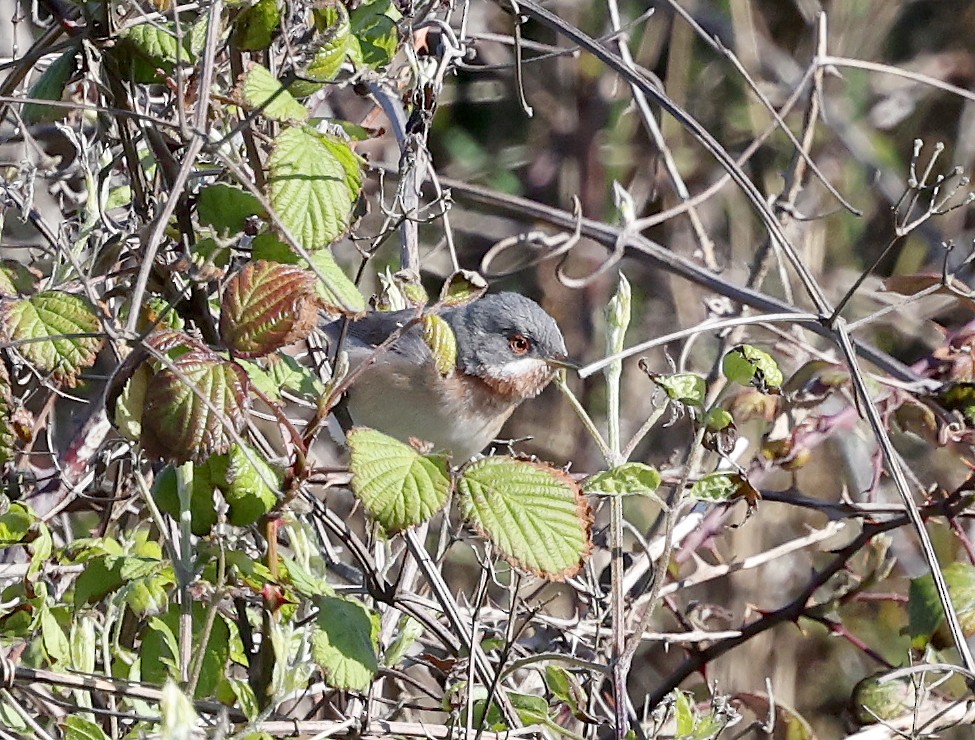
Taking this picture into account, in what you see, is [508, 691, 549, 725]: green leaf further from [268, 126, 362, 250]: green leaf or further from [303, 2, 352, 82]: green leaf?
[303, 2, 352, 82]: green leaf

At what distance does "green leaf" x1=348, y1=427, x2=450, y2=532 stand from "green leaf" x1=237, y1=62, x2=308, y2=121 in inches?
18.6

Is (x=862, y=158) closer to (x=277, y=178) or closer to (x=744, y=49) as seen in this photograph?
(x=744, y=49)

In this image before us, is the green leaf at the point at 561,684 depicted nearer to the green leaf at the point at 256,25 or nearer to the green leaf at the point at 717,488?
the green leaf at the point at 717,488

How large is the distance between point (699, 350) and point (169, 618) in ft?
14.3

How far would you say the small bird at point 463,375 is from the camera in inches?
132

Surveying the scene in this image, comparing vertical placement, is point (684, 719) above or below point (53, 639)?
below

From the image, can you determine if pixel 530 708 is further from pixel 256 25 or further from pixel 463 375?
pixel 463 375

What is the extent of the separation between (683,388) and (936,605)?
0.89 m

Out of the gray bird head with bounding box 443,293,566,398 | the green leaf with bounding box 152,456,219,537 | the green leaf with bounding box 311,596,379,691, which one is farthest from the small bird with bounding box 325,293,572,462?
the green leaf with bounding box 311,596,379,691

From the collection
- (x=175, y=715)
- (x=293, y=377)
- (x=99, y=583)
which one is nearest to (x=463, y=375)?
(x=293, y=377)

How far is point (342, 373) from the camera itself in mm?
1835

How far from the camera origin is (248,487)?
1.75 m

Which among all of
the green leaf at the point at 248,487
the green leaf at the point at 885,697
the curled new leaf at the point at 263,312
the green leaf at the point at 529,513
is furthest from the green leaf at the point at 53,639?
the green leaf at the point at 885,697

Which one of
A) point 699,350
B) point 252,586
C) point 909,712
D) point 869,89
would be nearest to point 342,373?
point 252,586
